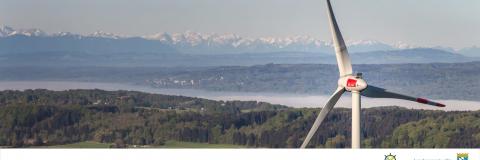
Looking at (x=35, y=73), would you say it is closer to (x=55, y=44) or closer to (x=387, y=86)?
(x=55, y=44)

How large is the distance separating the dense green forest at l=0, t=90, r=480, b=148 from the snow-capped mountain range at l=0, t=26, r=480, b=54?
32.3m

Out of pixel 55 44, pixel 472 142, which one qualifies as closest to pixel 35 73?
pixel 55 44

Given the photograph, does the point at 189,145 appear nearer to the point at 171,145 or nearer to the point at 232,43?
the point at 171,145

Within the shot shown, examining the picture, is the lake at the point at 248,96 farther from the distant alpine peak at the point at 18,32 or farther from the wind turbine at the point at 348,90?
the wind turbine at the point at 348,90

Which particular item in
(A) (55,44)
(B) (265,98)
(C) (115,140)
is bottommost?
(C) (115,140)

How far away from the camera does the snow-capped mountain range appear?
175m

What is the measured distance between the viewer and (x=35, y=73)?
170 m

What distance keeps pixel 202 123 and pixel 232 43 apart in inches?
2520

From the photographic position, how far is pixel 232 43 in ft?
593

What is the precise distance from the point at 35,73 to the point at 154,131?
6122 centimetres

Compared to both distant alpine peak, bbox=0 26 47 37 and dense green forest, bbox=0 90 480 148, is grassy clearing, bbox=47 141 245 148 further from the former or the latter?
distant alpine peak, bbox=0 26 47 37

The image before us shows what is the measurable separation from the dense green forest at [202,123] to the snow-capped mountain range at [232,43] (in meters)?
32.3
